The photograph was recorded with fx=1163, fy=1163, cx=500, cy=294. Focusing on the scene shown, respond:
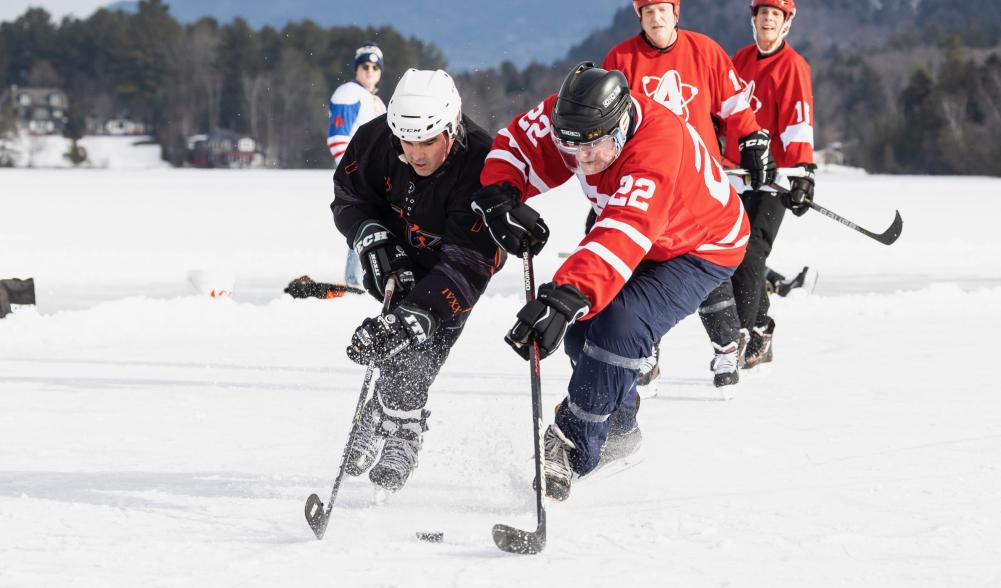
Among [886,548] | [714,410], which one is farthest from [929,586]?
[714,410]

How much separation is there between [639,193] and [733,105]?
1874mm

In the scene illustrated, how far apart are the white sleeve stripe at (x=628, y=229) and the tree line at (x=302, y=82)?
2652 centimetres

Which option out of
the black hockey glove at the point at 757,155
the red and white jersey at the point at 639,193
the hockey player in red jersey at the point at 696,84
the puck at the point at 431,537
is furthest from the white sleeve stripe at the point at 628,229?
the black hockey glove at the point at 757,155

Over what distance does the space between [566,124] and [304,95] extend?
6090 cm

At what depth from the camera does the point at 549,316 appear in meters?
2.84

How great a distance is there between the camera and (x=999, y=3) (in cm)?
12431

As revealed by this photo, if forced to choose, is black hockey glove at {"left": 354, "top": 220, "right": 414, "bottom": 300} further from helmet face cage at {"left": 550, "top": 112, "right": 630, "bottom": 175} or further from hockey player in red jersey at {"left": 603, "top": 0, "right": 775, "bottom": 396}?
hockey player in red jersey at {"left": 603, "top": 0, "right": 775, "bottom": 396}

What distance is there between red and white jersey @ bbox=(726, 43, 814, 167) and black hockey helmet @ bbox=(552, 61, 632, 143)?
2100 mm

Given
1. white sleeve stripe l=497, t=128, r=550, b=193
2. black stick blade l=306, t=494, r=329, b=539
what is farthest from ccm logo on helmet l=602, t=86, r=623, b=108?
black stick blade l=306, t=494, r=329, b=539

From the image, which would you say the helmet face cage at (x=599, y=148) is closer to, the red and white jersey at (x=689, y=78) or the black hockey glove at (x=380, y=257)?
the black hockey glove at (x=380, y=257)

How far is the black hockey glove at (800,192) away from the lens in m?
5.10

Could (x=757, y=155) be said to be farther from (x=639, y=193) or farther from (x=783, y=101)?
(x=639, y=193)

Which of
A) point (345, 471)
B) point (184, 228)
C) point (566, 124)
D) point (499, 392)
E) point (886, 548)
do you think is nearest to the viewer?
point (886, 548)

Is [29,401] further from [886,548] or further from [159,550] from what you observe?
[886,548]
